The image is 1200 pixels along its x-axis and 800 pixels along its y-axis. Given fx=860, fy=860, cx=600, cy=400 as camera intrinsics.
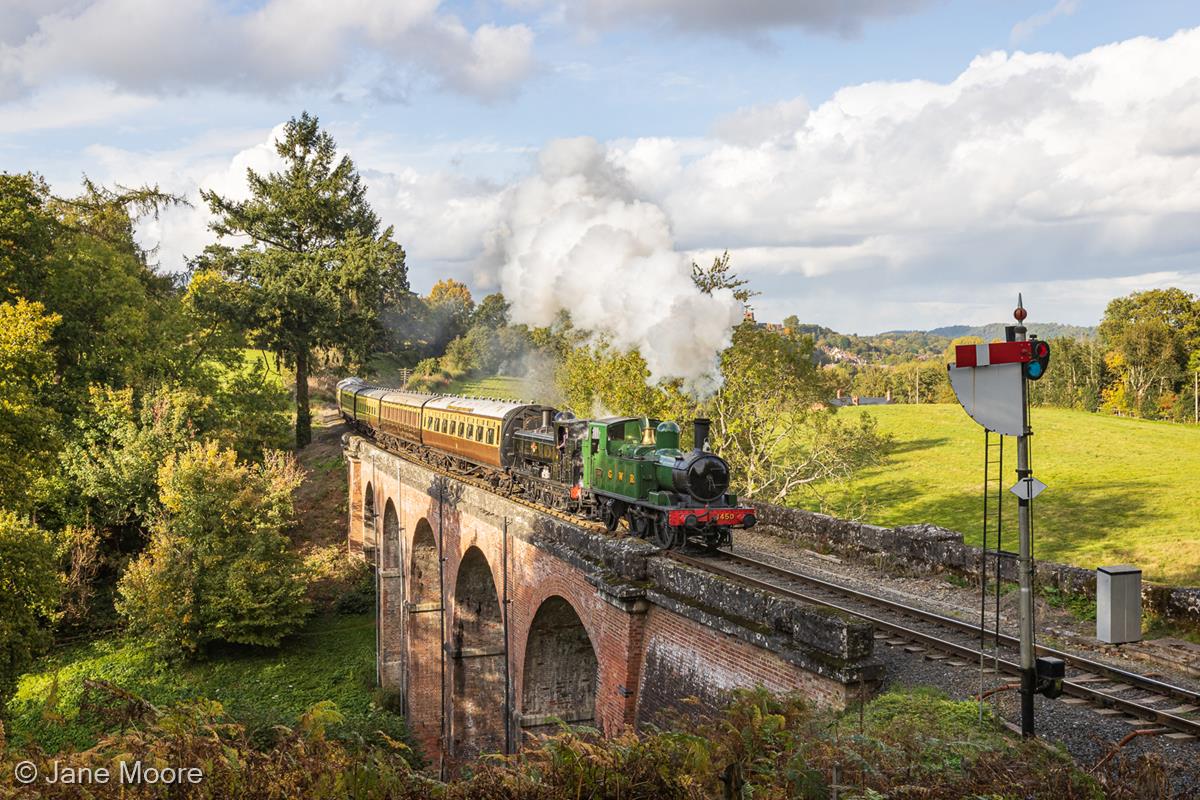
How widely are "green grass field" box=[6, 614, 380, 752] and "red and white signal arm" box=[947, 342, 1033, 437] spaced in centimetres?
2127

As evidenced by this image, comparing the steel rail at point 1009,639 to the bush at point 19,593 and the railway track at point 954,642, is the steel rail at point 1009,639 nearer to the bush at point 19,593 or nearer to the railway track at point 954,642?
the railway track at point 954,642

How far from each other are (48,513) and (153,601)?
754 cm

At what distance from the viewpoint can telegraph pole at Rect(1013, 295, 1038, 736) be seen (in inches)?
265

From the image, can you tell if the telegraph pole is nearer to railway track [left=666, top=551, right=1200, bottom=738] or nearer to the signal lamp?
the signal lamp

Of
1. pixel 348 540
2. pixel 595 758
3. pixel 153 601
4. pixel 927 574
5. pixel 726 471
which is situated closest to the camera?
pixel 595 758

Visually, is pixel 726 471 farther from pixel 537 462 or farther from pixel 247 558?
pixel 247 558

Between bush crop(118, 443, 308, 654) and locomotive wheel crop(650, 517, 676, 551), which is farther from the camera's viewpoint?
bush crop(118, 443, 308, 654)

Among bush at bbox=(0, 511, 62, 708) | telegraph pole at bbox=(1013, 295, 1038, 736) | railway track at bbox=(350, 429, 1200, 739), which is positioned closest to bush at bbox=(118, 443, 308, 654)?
bush at bbox=(0, 511, 62, 708)

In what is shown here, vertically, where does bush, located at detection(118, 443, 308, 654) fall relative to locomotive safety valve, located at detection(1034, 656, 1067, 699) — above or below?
below

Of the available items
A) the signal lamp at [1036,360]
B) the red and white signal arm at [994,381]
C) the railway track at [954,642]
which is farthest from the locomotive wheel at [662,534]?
the signal lamp at [1036,360]

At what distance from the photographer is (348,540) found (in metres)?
37.7

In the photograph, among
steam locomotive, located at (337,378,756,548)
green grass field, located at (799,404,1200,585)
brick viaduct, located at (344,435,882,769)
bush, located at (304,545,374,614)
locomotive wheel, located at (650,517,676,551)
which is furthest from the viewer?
bush, located at (304,545,374,614)

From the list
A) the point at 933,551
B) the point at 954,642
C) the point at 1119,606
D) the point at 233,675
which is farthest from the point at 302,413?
the point at 1119,606

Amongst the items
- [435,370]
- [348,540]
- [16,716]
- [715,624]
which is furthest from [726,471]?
[435,370]
